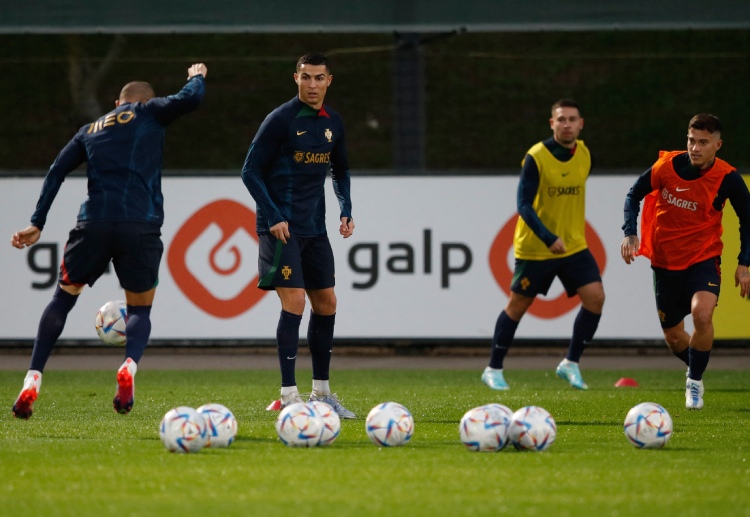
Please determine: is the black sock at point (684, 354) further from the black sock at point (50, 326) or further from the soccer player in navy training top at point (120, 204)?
the black sock at point (50, 326)

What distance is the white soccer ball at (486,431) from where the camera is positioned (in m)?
6.89

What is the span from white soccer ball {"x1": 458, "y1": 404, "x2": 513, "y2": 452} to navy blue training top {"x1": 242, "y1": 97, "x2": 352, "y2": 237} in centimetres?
249

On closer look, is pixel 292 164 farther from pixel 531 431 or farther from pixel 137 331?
pixel 531 431

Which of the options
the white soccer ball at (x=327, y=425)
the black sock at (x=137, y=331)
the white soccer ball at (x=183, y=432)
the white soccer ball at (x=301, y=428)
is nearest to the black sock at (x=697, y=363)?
the white soccer ball at (x=327, y=425)

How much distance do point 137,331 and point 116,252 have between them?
0.52 meters

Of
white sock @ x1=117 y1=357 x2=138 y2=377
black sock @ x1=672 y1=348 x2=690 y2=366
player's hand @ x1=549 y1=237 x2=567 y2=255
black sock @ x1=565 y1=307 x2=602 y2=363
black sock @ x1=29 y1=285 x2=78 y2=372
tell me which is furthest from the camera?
black sock @ x1=565 y1=307 x2=602 y2=363

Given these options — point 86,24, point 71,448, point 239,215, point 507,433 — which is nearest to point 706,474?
point 507,433

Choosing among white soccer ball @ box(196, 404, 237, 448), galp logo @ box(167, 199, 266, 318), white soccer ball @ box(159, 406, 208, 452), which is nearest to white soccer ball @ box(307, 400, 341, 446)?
white soccer ball @ box(196, 404, 237, 448)

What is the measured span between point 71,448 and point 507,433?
94.0 inches

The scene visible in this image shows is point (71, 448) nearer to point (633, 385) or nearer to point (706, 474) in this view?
point (706, 474)

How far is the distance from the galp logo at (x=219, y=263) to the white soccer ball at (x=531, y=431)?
7975mm

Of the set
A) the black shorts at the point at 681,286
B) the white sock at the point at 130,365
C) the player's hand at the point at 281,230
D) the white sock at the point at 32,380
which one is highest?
the player's hand at the point at 281,230

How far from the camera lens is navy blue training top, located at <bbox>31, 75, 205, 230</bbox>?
8.16 m

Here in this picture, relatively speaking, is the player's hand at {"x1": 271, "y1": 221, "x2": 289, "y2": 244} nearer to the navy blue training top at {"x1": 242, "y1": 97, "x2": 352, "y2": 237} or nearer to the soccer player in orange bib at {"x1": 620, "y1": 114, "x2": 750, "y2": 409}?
the navy blue training top at {"x1": 242, "y1": 97, "x2": 352, "y2": 237}
